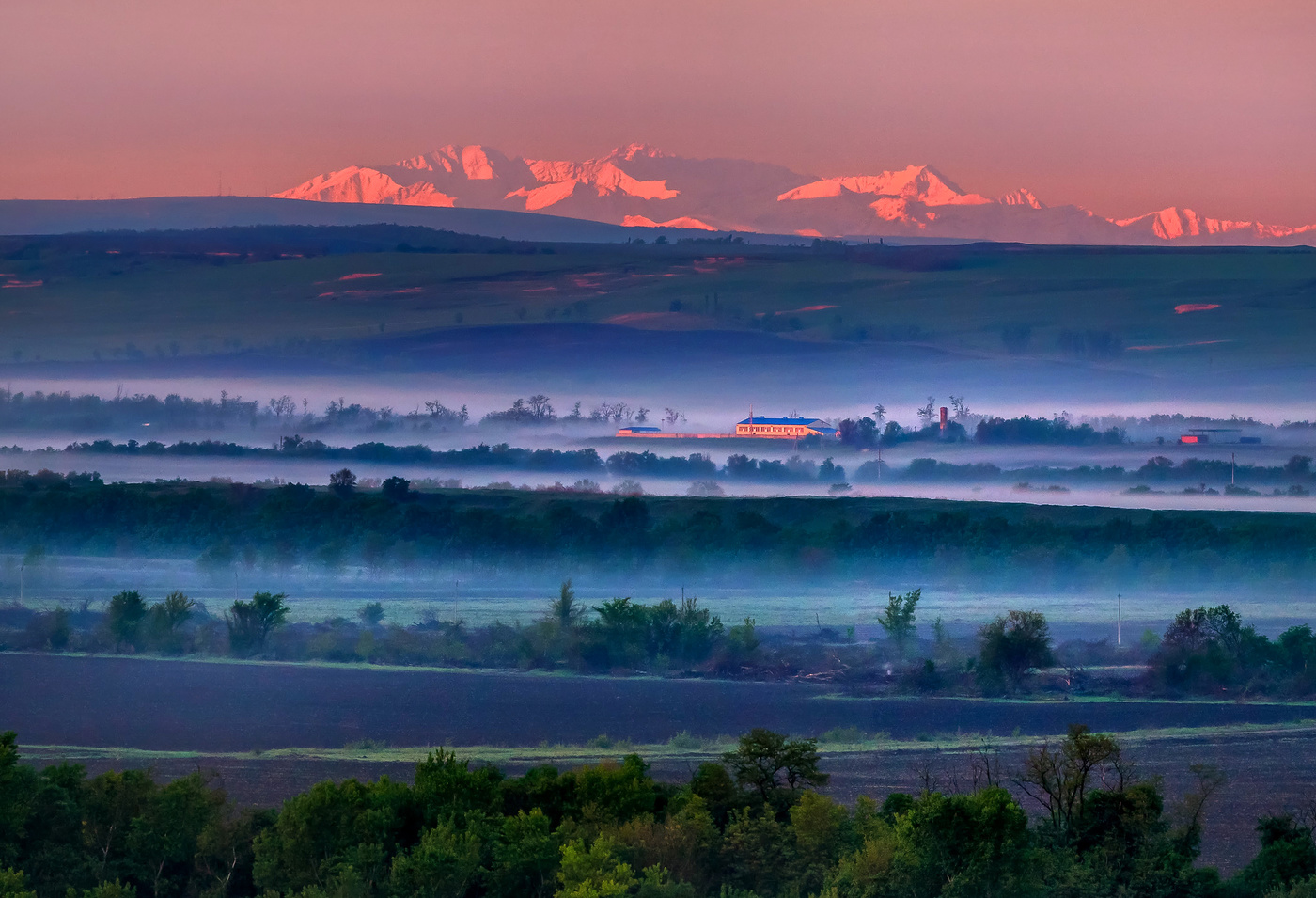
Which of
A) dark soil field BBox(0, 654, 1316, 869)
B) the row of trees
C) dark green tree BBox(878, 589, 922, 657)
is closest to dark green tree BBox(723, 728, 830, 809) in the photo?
the row of trees

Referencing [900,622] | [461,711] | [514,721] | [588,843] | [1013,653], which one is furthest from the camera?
[900,622]

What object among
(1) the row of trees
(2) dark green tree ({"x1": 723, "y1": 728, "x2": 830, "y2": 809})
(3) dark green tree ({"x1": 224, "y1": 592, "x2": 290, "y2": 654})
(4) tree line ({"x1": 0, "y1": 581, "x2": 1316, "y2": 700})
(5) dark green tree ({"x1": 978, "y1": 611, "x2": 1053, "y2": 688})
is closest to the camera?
(1) the row of trees

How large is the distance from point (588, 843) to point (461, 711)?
118ft

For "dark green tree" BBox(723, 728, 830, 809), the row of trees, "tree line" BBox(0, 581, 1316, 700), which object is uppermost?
"tree line" BBox(0, 581, 1316, 700)

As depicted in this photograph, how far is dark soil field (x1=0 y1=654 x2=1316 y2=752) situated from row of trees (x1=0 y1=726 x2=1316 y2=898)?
25.5 meters

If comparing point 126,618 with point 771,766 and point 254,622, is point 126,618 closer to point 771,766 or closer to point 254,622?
point 254,622

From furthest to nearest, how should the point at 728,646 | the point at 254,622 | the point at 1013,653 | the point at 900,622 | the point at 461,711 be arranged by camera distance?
1. the point at 900,622
2. the point at 254,622
3. the point at 728,646
4. the point at 1013,653
5. the point at 461,711

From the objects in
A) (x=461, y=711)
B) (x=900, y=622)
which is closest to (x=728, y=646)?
(x=900, y=622)

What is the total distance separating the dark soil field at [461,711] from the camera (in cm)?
5900

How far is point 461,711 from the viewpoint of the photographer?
6394cm

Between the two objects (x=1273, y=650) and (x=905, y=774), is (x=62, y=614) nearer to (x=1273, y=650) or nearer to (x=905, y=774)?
(x=905, y=774)

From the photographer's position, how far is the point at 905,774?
158 feet

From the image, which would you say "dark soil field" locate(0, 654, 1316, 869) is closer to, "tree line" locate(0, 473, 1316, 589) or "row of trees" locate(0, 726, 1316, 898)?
"row of trees" locate(0, 726, 1316, 898)

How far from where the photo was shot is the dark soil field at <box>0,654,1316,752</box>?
59000 mm
